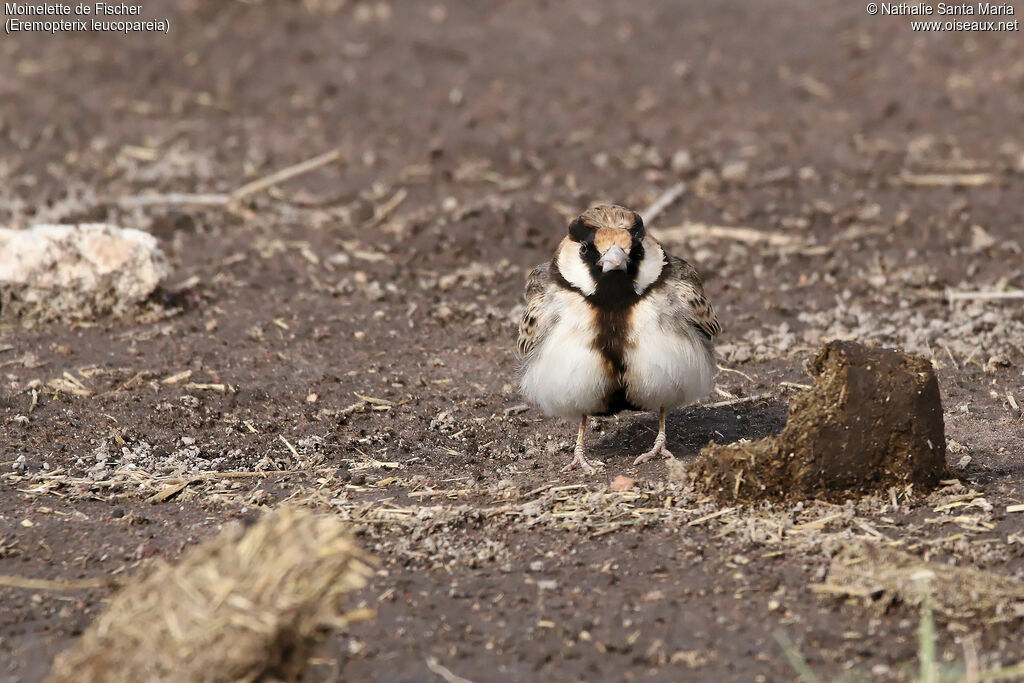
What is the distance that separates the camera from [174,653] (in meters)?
3.37

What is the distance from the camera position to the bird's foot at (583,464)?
6.05 metres

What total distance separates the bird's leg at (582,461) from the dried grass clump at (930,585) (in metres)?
1.65

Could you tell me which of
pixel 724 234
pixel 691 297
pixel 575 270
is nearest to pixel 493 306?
pixel 724 234

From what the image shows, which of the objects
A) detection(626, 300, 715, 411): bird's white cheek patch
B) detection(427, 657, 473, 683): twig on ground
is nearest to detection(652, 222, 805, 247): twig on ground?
detection(626, 300, 715, 411): bird's white cheek patch

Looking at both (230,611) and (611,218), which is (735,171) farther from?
(230,611)

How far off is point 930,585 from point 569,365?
81.1 inches

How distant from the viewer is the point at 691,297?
20.0 feet

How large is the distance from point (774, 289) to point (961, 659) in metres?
4.64

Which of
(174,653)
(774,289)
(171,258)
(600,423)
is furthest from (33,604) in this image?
(774,289)

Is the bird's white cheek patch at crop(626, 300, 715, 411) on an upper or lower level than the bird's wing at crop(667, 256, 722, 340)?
lower

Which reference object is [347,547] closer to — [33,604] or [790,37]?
[33,604]

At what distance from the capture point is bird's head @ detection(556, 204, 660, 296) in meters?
5.80

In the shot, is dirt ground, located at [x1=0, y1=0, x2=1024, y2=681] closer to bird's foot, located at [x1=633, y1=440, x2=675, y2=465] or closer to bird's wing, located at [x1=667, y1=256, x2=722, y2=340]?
bird's foot, located at [x1=633, y1=440, x2=675, y2=465]

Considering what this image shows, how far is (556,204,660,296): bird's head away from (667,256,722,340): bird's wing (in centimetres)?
27
